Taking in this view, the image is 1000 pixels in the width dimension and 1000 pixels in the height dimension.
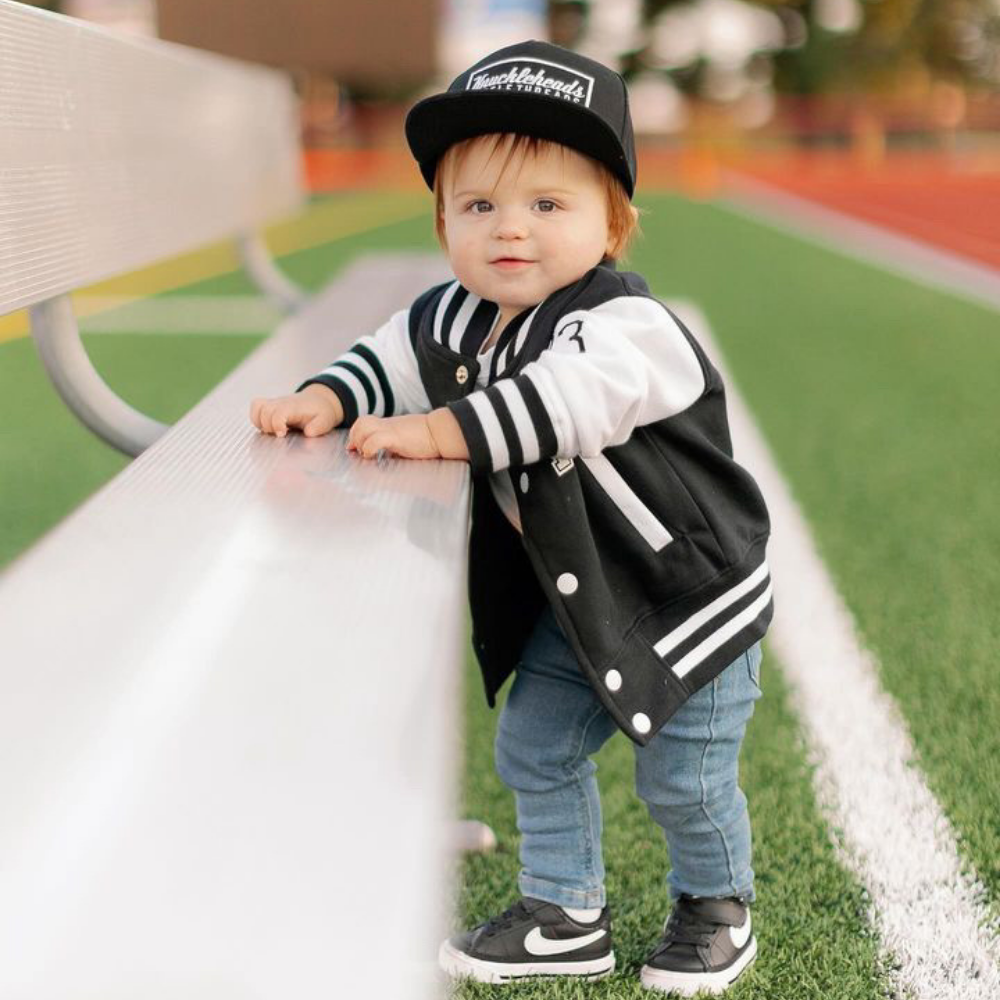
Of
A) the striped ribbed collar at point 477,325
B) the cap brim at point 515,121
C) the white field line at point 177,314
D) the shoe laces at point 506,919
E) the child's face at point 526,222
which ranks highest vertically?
the cap brim at point 515,121

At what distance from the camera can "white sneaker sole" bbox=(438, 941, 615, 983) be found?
6.62ft

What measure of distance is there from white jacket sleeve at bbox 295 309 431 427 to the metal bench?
0.13m

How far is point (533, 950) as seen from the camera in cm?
204

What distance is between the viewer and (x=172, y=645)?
107 cm

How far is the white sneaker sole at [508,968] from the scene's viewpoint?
6.62ft

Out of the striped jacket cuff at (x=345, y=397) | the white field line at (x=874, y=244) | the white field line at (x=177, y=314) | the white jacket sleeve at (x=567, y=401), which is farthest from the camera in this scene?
the white field line at (x=874, y=244)

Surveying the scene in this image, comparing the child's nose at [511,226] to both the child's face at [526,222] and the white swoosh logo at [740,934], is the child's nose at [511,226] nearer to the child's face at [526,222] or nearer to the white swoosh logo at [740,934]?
the child's face at [526,222]

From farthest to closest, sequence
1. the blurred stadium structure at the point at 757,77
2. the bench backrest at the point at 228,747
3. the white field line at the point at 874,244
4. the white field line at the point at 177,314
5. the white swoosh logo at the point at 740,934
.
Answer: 1. the blurred stadium structure at the point at 757,77
2. the white field line at the point at 874,244
3. the white field line at the point at 177,314
4. the white swoosh logo at the point at 740,934
5. the bench backrest at the point at 228,747

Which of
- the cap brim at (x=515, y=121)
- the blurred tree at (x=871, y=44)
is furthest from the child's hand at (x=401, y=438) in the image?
the blurred tree at (x=871, y=44)

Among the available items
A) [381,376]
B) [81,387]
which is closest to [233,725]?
[381,376]

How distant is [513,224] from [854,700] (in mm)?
1538

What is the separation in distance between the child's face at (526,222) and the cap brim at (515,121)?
29 mm

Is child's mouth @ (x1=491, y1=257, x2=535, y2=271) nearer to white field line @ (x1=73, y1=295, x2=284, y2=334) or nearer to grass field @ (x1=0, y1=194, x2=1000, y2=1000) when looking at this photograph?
grass field @ (x1=0, y1=194, x2=1000, y2=1000)

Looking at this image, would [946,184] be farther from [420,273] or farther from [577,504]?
[577,504]
